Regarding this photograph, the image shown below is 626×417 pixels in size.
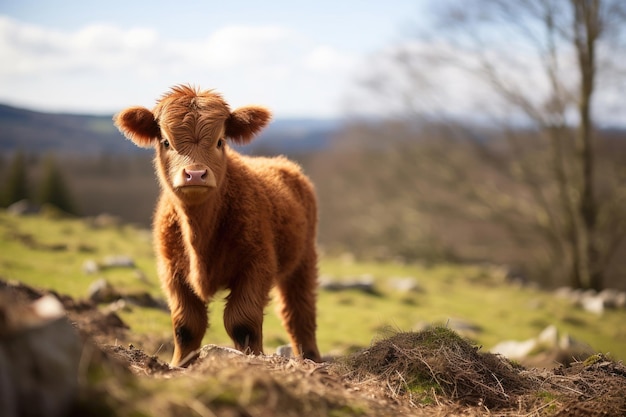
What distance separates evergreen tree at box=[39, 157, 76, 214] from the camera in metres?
27.1

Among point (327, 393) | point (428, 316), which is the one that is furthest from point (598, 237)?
point (327, 393)

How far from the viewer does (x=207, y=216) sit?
18.9 feet

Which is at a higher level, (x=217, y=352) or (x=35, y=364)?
(x=35, y=364)

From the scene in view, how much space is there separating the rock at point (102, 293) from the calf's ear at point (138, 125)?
4.20 metres

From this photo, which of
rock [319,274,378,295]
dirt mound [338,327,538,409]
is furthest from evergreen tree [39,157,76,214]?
dirt mound [338,327,538,409]

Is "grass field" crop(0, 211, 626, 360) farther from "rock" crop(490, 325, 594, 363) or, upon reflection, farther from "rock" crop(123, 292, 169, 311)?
"rock" crop(490, 325, 594, 363)

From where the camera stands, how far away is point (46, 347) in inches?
97.7

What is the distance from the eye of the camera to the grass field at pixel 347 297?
33.3ft

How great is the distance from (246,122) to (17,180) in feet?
81.2

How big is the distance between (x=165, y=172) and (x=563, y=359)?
20.4 ft

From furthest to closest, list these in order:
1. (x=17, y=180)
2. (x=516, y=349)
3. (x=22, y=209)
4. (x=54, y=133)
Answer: (x=17, y=180), (x=54, y=133), (x=22, y=209), (x=516, y=349)

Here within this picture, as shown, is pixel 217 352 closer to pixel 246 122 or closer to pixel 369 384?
pixel 369 384

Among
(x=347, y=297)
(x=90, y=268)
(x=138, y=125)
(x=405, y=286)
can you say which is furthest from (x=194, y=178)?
(x=405, y=286)

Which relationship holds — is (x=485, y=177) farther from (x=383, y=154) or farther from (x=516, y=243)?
(x=383, y=154)
